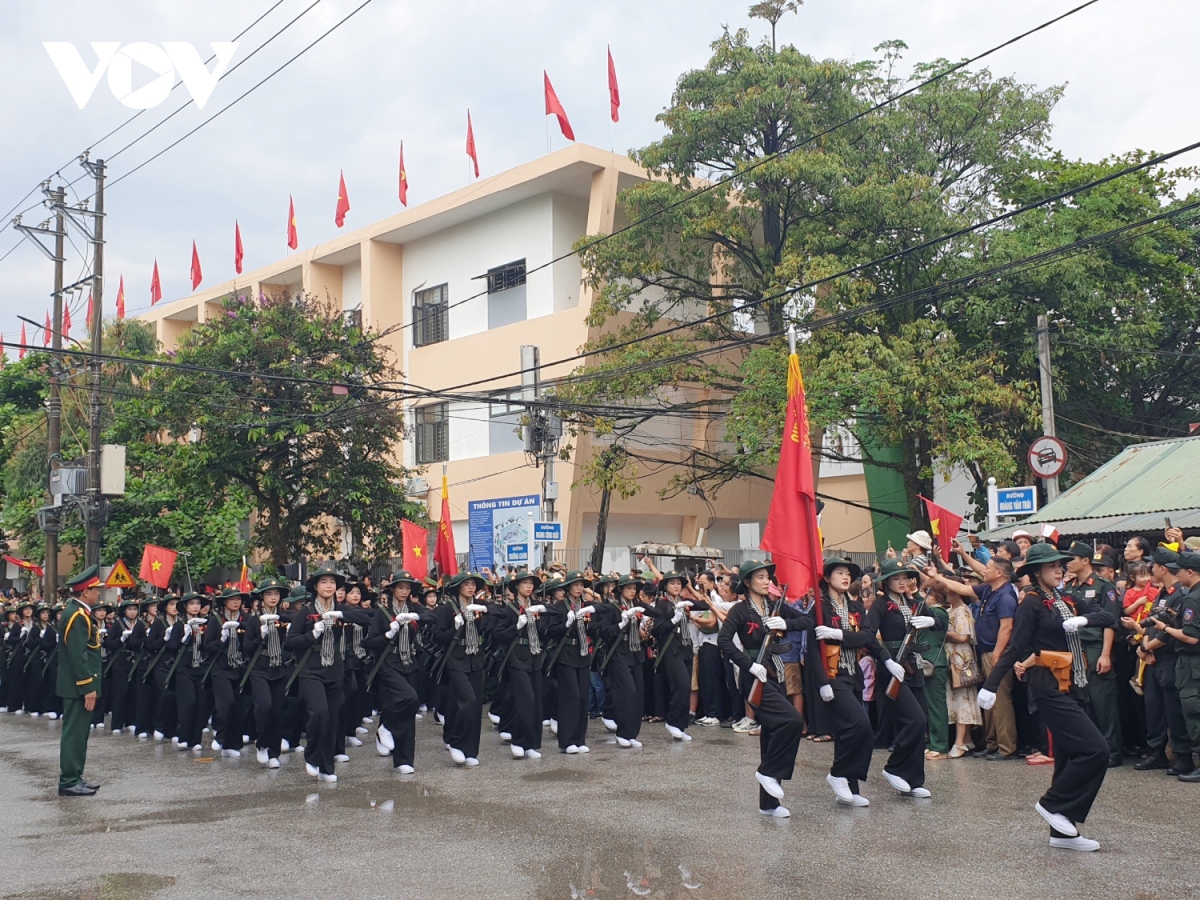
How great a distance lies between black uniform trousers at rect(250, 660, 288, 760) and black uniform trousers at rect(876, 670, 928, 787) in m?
6.22

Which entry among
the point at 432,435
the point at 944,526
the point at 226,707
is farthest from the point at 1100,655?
the point at 432,435

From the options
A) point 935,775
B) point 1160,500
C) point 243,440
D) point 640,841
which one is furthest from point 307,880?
point 243,440

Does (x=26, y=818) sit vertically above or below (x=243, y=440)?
below

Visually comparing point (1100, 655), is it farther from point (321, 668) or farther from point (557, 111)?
point (557, 111)

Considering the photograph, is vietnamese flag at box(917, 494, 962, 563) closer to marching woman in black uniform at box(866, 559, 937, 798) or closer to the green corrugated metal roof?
the green corrugated metal roof

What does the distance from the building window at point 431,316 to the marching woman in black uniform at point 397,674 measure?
2361 cm

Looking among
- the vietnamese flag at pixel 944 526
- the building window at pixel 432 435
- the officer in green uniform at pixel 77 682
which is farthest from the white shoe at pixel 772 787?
the building window at pixel 432 435

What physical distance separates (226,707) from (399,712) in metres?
2.90

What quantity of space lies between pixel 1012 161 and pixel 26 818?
23.1 metres

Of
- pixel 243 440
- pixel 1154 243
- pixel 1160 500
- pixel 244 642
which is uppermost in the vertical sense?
pixel 1154 243

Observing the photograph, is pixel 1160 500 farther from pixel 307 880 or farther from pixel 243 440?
pixel 243 440

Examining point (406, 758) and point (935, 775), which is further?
point (406, 758)

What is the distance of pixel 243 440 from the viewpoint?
1044 inches

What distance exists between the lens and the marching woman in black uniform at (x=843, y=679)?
29.8ft
